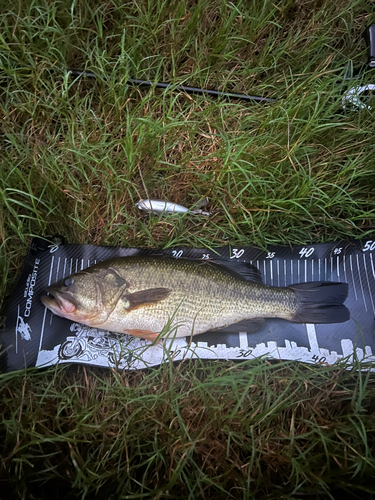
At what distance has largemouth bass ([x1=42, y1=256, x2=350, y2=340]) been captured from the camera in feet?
7.07

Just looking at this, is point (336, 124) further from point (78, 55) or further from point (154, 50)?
point (78, 55)

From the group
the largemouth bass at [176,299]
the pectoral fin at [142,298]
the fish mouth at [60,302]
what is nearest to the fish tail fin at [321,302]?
the largemouth bass at [176,299]

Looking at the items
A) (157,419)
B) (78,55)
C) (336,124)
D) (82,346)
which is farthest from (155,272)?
(78,55)

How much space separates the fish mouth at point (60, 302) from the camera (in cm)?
212

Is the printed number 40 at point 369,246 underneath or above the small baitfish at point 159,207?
underneath

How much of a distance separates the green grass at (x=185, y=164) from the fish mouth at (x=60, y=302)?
1.35 feet

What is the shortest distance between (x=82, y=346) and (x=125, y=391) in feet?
1.52

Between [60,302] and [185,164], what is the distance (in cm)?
141

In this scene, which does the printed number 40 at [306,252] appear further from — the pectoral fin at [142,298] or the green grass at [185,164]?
the pectoral fin at [142,298]

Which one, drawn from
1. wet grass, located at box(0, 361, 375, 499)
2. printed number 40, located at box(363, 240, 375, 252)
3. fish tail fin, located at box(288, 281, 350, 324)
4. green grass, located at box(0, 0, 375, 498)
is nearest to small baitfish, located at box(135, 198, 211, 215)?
green grass, located at box(0, 0, 375, 498)

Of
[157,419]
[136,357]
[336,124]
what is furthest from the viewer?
[336,124]

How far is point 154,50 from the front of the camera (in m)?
2.72

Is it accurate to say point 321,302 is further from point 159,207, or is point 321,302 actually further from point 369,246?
point 159,207

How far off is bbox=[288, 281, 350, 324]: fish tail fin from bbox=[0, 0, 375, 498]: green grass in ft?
1.20
